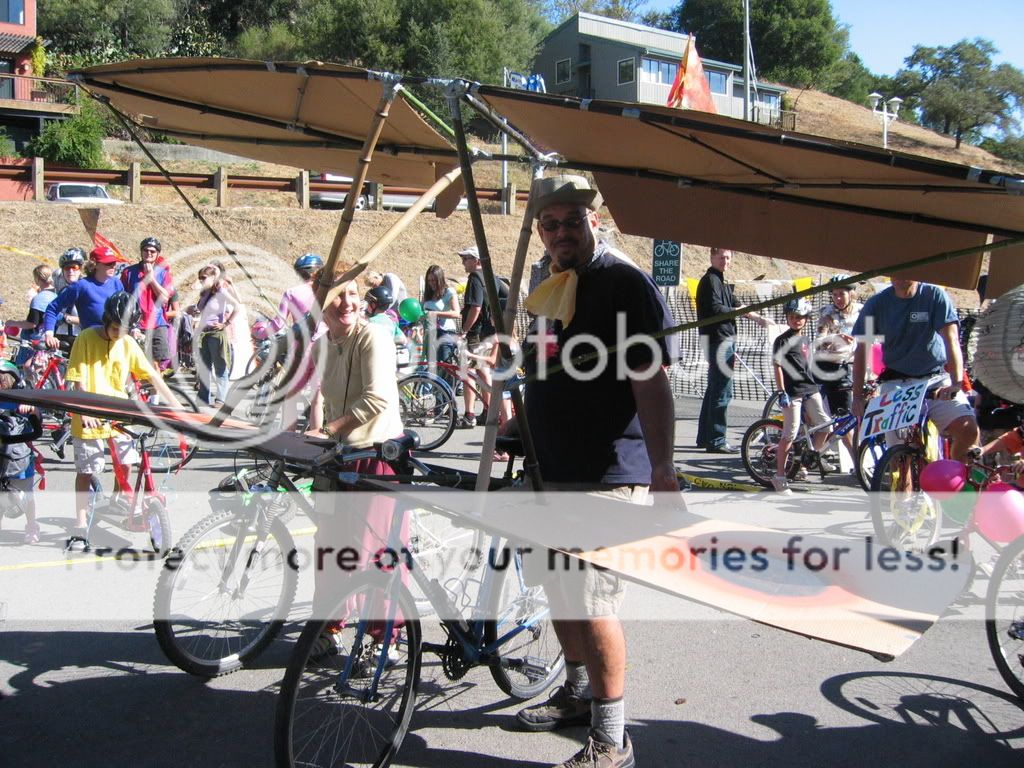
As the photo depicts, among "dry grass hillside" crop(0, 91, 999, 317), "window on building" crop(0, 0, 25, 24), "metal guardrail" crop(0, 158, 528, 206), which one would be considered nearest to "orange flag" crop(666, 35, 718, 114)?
"dry grass hillside" crop(0, 91, 999, 317)

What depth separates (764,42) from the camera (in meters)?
83.9

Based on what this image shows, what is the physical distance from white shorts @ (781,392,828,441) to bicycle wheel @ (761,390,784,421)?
23 cm

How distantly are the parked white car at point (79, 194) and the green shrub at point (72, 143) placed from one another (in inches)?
463

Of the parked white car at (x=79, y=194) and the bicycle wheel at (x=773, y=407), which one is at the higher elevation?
the parked white car at (x=79, y=194)

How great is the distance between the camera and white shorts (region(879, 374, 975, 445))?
6.05 metres

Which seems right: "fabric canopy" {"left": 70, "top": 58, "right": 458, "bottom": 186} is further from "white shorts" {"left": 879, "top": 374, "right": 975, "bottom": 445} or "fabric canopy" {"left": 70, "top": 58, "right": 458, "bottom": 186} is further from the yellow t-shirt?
"white shorts" {"left": 879, "top": 374, "right": 975, "bottom": 445}

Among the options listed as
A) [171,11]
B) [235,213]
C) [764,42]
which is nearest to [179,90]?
[235,213]

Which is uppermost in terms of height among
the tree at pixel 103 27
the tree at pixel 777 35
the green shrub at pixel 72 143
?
the tree at pixel 777 35

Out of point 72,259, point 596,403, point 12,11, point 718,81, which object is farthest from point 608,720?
point 718,81

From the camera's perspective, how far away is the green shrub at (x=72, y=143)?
39.3 m

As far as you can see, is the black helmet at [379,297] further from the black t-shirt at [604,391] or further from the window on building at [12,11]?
the window on building at [12,11]

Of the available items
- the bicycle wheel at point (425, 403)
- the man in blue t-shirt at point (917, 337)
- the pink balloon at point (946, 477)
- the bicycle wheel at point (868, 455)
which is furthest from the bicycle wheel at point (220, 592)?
the bicycle wheel at point (425, 403)

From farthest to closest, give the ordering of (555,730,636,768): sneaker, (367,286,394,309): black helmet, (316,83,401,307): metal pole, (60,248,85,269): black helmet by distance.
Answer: (60,248,85,269): black helmet, (367,286,394,309): black helmet, (316,83,401,307): metal pole, (555,730,636,768): sneaker

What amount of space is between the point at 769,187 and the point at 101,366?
4258 mm
